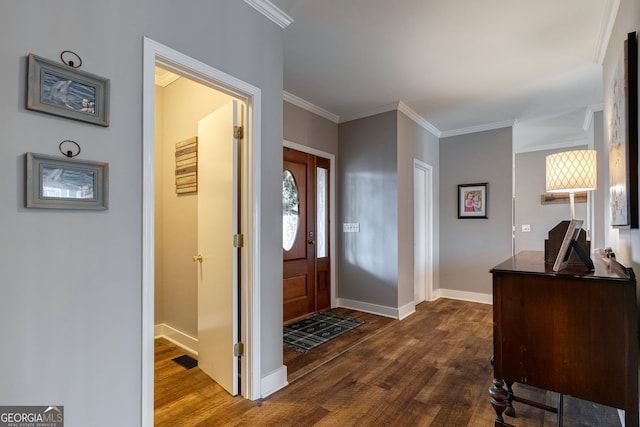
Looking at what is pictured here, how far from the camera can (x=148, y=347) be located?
1.49m

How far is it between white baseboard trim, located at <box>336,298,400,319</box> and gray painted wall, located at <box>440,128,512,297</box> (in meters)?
1.50

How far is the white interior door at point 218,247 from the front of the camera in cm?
214

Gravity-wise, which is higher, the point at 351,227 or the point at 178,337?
the point at 351,227

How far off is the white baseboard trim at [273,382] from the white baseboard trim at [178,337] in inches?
38.3

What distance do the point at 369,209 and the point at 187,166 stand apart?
2.28 meters

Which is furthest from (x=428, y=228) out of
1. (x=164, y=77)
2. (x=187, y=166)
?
(x=164, y=77)

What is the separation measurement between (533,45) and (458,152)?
93.3 inches

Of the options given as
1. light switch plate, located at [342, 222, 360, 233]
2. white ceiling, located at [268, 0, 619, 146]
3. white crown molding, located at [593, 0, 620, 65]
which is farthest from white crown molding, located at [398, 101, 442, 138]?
white crown molding, located at [593, 0, 620, 65]

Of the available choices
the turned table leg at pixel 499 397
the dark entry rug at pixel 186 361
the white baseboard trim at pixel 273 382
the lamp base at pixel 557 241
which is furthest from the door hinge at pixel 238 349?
the lamp base at pixel 557 241

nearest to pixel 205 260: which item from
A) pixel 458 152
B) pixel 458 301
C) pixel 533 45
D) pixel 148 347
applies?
pixel 148 347

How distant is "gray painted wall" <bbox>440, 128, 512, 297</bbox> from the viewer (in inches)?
175

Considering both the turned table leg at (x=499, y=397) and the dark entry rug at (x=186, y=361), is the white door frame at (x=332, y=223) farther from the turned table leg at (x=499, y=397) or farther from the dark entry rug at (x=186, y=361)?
the turned table leg at (x=499, y=397)

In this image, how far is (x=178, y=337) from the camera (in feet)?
9.71

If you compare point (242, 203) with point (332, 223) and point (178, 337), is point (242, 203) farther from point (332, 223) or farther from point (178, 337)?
point (332, 223)
